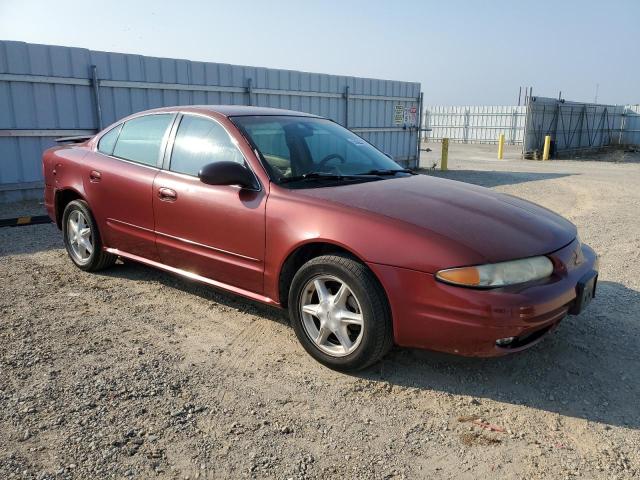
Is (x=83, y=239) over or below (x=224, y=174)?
below

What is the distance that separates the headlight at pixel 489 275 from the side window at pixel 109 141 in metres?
3.37

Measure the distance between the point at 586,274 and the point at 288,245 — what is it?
1.83 m

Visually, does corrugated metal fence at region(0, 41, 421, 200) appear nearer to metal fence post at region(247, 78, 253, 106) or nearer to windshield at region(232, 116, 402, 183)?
metal fence post at region(247, 78, 253, 106)

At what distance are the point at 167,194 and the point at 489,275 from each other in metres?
2.44

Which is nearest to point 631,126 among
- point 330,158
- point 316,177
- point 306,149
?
point 330,158

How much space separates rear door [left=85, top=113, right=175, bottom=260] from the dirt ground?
51cm

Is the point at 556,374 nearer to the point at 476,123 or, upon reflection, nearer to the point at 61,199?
the point at 61,199

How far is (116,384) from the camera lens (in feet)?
10.0

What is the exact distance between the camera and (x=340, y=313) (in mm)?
3164

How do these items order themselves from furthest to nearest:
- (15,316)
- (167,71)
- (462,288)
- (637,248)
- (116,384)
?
(167,71) < (637,248) < (15,316) < (116,384) < (462,288)

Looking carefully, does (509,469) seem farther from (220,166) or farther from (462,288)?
(220,166)

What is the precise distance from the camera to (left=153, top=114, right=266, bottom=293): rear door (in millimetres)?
3562

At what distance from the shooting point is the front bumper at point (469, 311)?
2775 mm

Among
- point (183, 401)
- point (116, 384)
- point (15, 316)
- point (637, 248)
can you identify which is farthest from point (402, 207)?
point (637, 248)
